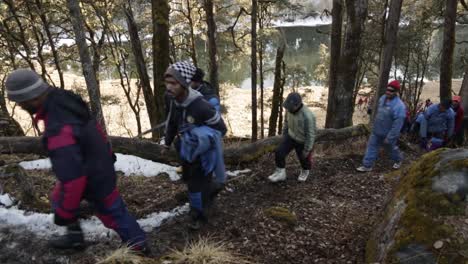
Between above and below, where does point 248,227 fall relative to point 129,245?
below

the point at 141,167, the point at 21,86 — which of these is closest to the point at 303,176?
the point at 141,167

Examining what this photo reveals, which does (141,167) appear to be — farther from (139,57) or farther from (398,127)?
(139,57)

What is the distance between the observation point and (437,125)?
8617 mm

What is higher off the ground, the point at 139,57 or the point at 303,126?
the point at 139,57

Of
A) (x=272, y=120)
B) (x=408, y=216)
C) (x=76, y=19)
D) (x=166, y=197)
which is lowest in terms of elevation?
(x=272, y=120)

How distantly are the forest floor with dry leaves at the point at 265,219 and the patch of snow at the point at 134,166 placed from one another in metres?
0.26

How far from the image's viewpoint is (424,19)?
780 inches

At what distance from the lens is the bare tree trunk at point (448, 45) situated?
1224 cm

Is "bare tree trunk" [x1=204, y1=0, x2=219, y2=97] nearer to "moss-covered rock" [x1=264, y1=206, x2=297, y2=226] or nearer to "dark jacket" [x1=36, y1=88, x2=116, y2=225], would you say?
"moss-covered rock" [x1=264, y1=206, x2=297, y2=226]

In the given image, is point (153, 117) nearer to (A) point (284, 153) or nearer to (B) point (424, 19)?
(A) point (284, 153)

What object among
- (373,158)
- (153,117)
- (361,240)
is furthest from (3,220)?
(153,117)

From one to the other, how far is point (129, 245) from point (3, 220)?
70.8 inches

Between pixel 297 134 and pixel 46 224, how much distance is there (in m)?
3.73

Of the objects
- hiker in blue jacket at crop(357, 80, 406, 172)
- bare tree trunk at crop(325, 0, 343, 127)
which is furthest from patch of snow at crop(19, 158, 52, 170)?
bare tree trunk at crop(325, 0, 343, 127)
